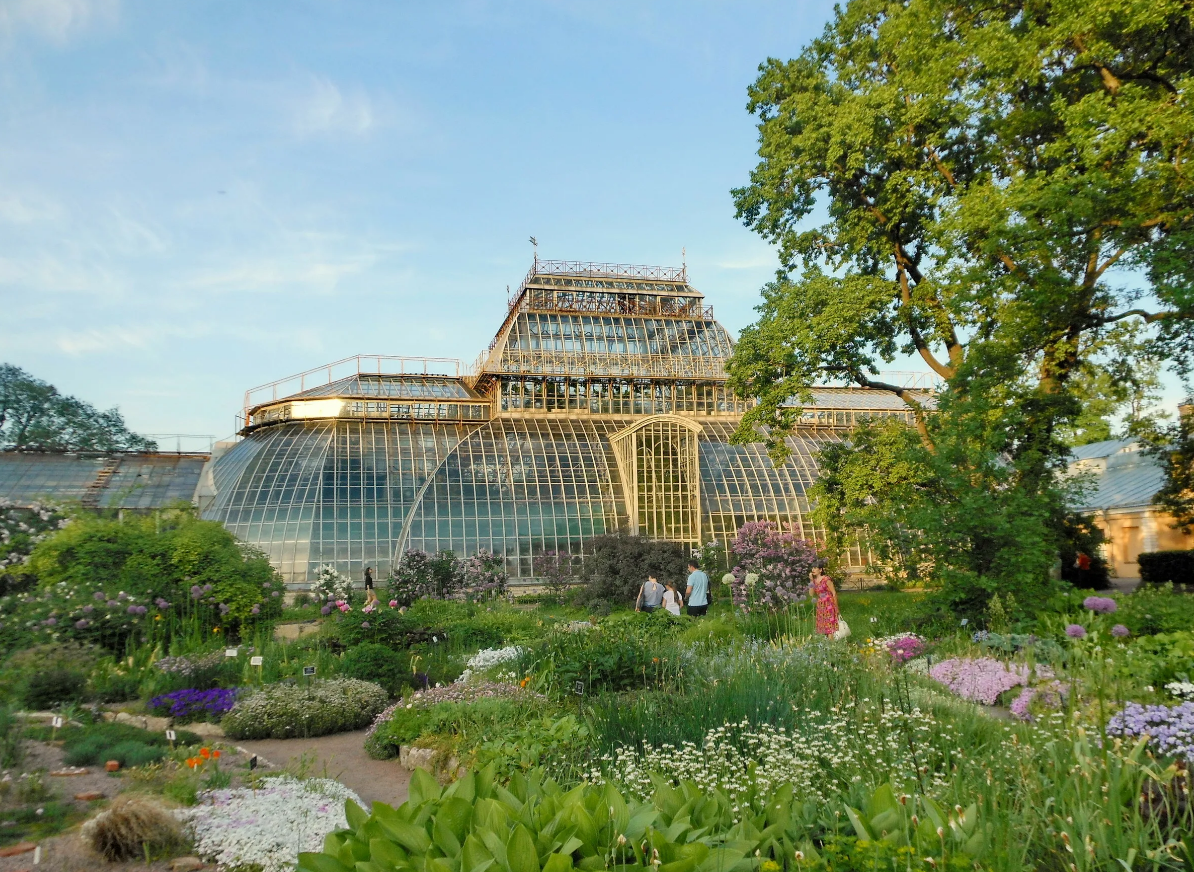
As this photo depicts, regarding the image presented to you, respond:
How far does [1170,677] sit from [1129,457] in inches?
1599

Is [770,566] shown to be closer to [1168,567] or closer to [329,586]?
[329,586]

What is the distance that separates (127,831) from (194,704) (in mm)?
5569

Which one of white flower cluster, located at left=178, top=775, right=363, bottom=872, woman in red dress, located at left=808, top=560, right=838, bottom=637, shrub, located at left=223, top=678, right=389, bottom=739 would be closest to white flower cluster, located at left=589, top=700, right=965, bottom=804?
white flower cluster, located at left=178, top=775, right=363, bottom=872

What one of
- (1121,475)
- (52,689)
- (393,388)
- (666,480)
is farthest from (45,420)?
(1121,475)

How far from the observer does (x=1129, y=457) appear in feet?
139

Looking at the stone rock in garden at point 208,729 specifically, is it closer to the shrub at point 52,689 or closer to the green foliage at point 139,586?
the shrub at point 52,689

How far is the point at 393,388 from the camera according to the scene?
103 ft

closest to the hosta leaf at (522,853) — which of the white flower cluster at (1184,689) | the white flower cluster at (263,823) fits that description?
the white flower cluster at (263,823)

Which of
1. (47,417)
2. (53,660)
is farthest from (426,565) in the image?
(47,417)

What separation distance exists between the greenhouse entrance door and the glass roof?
26.0 feet

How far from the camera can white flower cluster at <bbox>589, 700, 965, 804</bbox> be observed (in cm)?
482

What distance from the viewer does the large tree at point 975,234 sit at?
13383mm

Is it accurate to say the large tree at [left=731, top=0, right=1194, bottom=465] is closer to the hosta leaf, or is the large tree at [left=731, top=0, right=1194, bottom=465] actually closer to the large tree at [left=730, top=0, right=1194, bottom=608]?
the large tree at [left=730, top=0, right=1194, bottom=608]

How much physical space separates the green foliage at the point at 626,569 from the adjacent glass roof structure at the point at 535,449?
533cm
